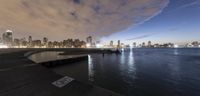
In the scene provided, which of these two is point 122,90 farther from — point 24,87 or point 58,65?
point 58,65

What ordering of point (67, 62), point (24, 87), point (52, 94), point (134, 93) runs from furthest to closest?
point (67, 62) → point (134, 93) → point (24, 87) → point (52, 94)

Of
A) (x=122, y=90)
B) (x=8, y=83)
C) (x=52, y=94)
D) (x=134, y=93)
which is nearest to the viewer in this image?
(x=52, y=94)

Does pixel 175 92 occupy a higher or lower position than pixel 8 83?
lower

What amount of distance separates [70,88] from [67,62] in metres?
30.0

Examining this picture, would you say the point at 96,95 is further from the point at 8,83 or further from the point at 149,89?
the point at 149,89

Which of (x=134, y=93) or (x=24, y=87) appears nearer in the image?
(x=24, y=87)

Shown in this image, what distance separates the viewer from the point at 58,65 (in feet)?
111

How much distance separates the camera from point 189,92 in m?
16.0

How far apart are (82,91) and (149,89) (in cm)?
1068

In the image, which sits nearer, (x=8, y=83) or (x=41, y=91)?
(x=41, y=91)

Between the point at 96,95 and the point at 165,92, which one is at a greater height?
the point at 96,95

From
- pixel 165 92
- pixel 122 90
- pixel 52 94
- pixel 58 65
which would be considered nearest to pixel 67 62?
pixel 58 65

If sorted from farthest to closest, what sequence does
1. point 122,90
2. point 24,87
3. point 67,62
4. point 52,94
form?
1. point 67,62
2. point 122,90
3. point 24,87
4. point 52,94

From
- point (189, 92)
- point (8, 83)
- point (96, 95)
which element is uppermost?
point (8, 83)
